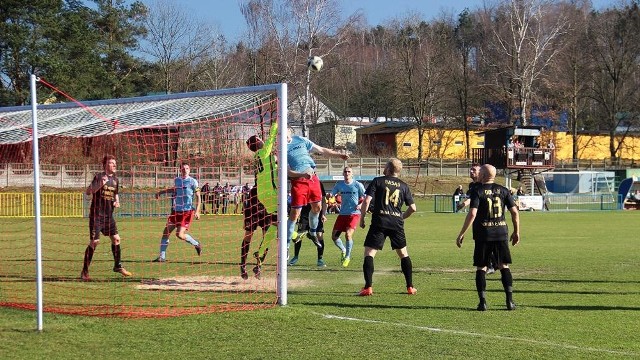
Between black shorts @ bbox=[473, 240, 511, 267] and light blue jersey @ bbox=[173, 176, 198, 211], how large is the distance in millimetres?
7220

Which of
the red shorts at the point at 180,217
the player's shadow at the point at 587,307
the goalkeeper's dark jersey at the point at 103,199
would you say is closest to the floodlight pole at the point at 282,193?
the player's shadow at the point at 587,307

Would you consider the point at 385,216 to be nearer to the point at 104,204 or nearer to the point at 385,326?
the point at 385,326

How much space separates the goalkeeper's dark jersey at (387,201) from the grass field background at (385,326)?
3.44ft

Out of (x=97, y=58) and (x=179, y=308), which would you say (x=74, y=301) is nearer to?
(x=179, y=308)

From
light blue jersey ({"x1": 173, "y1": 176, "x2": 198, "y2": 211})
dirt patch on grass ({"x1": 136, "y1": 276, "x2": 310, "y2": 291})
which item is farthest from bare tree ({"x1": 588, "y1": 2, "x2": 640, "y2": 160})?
dirt patch on grass ({"x1": 136, "y1": 276, "x2": 310, "y2": 291})

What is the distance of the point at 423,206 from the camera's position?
1863 inches

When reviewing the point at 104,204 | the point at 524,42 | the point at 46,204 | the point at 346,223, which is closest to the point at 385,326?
the point at 104,204

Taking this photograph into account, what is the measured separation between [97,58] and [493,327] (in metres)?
44.1

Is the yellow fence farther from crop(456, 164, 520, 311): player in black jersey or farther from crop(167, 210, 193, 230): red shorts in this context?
crop(456, 164, 520, 311): player in black jersey

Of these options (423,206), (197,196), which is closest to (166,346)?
(197,196)

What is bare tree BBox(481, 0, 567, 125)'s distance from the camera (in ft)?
182

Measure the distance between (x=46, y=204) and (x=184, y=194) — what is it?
20.9 meters

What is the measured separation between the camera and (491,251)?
31.7 feet

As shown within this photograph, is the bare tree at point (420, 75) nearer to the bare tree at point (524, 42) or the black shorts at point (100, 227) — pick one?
the bare tree at point (524, 42)
